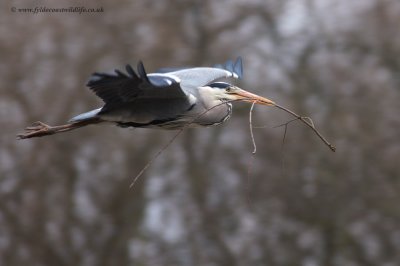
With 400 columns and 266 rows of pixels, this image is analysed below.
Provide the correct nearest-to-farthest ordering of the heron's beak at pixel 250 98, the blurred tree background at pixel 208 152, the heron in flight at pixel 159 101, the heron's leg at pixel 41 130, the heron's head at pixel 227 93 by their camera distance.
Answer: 1. the heron in flight at pixel 159 101
2. the heron's beak at pixel 250 98
3. the heron's head at pixel 227 93
4. the heron's leg at pixel 41 130
5. the blurred tree background at pixel 208 152

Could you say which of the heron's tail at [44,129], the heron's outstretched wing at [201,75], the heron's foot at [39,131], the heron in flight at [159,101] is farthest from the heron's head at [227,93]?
the heron's foot at [39,131]

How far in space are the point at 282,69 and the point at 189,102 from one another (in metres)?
5.61

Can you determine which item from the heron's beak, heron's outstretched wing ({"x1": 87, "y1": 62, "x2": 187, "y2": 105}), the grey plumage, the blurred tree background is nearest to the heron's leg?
the grey plumage

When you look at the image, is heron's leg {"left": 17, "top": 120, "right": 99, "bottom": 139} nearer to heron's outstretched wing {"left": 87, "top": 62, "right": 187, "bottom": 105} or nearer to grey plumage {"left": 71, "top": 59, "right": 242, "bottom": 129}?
grey plumage {"left": 71, "top": 59, "right": 242, "bottom": 129}

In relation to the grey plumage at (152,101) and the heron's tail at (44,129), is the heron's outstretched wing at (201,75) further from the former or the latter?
the heron's tail at (44,129)

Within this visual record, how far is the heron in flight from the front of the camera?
3987 millimetres

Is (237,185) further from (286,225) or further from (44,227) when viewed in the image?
(44,227)

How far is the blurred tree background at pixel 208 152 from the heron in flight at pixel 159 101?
4.34 metres

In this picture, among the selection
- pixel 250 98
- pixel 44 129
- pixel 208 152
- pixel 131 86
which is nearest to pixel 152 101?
pixel 131 86

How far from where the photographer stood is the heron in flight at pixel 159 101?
13.1ft

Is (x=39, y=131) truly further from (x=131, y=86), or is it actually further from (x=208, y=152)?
(x=208, y=152)

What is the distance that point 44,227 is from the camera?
9.08 meters

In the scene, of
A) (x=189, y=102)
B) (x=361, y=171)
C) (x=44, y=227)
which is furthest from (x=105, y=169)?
(x=189, y=102)

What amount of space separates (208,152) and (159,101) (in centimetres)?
525
